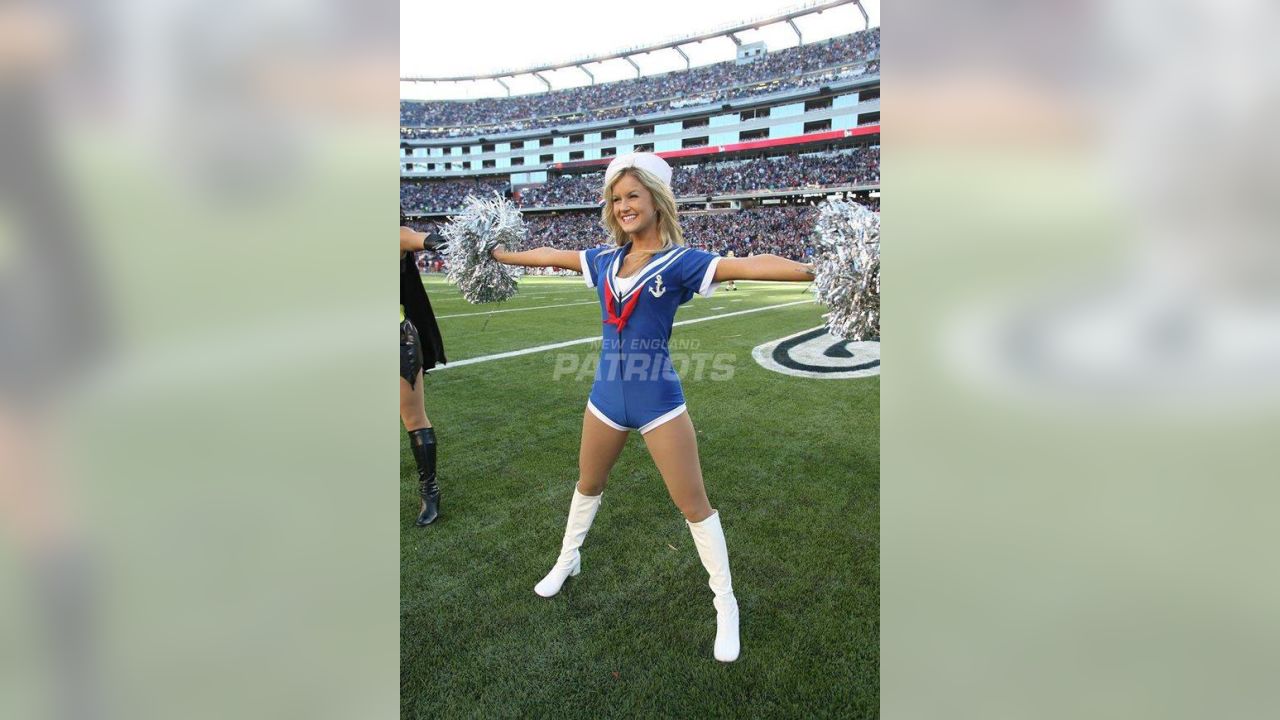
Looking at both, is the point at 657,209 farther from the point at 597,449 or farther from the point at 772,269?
the point at 597,449

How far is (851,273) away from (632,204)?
81cm

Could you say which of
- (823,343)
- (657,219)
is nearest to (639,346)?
(657,219)

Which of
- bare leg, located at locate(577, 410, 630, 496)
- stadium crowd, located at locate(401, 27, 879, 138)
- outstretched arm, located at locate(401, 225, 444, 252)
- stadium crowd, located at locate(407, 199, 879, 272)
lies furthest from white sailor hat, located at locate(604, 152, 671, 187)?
stadium crowd, located at locate(401, 27, 879, 138)

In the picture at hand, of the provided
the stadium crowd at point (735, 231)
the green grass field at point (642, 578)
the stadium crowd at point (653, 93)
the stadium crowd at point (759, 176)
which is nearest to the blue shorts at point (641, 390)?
the green grass field at point (642, 578)

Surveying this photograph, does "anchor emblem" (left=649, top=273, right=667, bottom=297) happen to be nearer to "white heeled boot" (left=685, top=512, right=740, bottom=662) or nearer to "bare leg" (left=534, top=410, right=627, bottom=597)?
Result: "bare leg" (left=534, top=410, right=627, bottom=597)

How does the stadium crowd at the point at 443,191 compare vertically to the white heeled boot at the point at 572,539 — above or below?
above

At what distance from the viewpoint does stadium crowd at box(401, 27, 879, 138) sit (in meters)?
42.2

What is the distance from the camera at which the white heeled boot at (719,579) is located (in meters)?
2.15

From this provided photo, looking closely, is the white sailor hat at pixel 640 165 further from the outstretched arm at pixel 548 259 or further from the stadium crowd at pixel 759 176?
the stadium crowd at pixel 759 176

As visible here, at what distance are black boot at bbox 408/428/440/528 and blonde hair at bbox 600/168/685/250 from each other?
169 cm

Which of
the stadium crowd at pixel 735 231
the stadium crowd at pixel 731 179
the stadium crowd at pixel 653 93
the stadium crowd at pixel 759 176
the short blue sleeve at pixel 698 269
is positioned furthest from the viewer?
the stadium crowd at pixel 653 93

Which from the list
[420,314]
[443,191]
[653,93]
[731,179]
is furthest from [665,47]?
[420,314]
